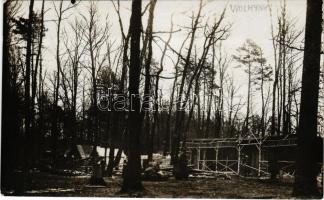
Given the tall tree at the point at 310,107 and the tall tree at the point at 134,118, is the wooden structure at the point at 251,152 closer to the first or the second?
the tall tree at the point at 310,107

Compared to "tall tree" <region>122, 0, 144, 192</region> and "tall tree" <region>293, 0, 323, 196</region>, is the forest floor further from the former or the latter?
"tall tree" <region>293, 0, 323, 196</region>

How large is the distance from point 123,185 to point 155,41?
4414 millimetres

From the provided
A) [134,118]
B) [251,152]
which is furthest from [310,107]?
[251,152]

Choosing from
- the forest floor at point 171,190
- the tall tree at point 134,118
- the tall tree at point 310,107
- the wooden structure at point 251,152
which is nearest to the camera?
the tall tree at point 310,107

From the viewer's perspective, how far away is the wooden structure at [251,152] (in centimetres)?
1362

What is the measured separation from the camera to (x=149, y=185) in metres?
12.1

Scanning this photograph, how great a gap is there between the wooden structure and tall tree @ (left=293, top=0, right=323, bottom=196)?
195 cm

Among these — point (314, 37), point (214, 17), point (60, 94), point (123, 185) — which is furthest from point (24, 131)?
point (314, 37)

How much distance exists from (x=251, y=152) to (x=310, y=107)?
778 centimetres

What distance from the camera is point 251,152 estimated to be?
1780 cm

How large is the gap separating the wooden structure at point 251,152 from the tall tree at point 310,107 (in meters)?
1.95

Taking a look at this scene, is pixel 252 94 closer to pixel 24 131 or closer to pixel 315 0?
pixel 315 0

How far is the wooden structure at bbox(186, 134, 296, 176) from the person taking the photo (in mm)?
13625

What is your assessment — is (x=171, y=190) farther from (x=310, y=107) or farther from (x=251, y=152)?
(x=251, y=152)
